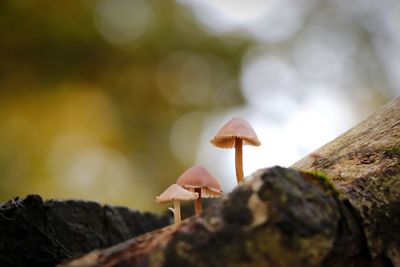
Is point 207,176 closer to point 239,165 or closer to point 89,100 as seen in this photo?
point 239,165

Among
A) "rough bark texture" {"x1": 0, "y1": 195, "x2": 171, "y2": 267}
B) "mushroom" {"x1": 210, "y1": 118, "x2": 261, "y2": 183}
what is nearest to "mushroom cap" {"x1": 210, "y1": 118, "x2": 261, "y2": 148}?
"mushroom" {"x1": 210, "y1": 118, "x2": 261, "y2": 183}

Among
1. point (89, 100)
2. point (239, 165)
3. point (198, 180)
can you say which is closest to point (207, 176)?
point (198, 180)

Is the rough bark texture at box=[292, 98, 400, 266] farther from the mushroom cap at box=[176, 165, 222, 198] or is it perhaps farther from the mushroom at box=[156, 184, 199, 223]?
the mushroom at box=[156, 184, 199, 223]

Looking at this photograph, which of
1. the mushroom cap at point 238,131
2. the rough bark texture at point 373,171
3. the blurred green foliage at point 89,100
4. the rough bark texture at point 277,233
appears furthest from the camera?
the blurred green foliage at point 89,100

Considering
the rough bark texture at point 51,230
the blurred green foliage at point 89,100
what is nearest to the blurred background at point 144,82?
the blurred green foliage at point 89,100

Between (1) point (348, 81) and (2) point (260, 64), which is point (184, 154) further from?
(1) point (348, 81)

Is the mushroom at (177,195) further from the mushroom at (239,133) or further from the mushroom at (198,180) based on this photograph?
the mushroom at (239,133)

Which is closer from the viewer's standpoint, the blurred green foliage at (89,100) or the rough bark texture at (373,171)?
the rough bark texture at (373,171)
